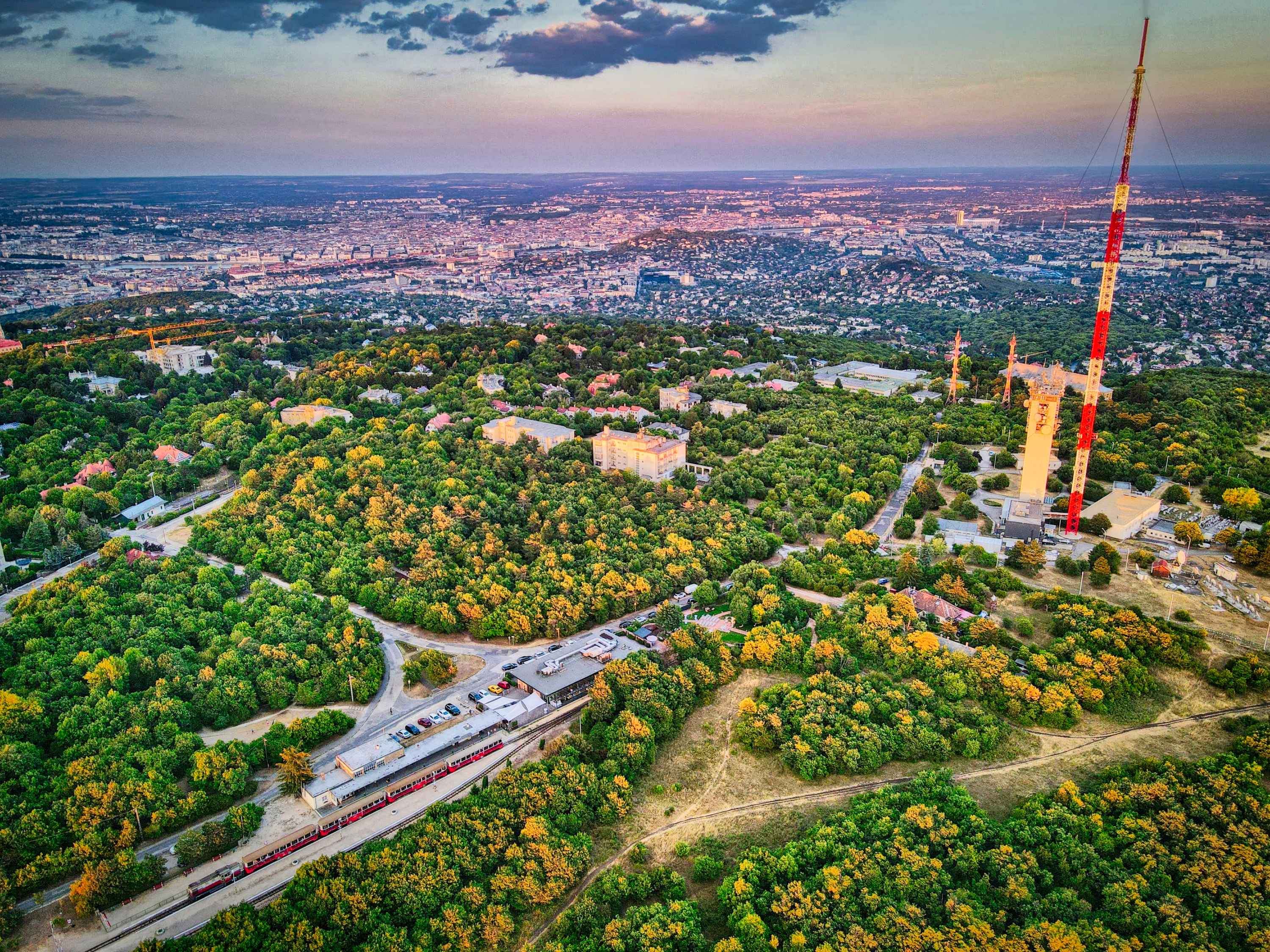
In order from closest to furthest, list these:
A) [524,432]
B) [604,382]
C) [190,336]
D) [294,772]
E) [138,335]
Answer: [294,772]
[524,432]
[604,382]
[138,335]
[190,336]

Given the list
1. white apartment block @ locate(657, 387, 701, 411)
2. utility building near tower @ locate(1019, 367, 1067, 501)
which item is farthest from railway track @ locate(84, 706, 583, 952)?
white apartment block @ locate(657, 387, 701, 411)

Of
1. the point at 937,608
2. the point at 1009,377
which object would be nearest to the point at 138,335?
the point at 937,608

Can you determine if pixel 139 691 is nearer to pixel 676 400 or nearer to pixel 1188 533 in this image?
pixel 676 400

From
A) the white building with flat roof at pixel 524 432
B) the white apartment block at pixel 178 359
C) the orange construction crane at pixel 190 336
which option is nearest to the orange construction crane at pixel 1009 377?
the white building with flat roof at pixel 524 432

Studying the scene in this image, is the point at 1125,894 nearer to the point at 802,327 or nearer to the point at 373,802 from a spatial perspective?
the point at 373,802

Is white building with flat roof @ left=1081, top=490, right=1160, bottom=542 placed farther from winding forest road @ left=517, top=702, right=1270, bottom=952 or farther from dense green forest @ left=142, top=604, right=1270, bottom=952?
dense green forest @ left=142, top=604, right=1270, bottom=952

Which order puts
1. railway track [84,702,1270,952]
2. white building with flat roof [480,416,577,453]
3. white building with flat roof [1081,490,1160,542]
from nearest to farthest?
railway track [84,702,1270,952] → white building with flat roof [1081,490,1160,542] → white building with flat roof [480,416,577,453]
